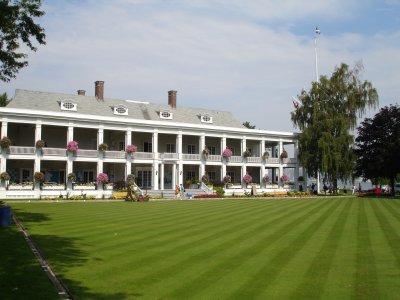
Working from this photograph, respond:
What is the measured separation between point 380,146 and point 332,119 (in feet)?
20.0

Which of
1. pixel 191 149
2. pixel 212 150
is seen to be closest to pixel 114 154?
pixel 191 149

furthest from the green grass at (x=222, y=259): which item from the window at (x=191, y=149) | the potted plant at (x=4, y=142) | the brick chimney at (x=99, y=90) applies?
the window at (x=191, y=149)

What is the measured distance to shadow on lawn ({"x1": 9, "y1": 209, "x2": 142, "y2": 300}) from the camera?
7.22m

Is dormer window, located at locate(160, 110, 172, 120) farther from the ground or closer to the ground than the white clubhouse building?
farther from the ground

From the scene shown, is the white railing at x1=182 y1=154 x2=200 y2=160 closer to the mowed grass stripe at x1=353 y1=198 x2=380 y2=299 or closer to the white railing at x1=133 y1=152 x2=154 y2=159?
the white railing at x1=133 y1=152 x2=154 y2=159

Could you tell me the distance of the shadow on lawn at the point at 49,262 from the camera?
7223 millimetres

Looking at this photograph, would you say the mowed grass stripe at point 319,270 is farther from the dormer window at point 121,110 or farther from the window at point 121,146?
the dormer window at point 121,110

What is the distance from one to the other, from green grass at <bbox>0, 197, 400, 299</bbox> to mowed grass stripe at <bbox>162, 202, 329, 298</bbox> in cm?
2

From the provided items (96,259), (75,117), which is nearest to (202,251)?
(96,259)

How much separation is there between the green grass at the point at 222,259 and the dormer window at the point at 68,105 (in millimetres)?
28549

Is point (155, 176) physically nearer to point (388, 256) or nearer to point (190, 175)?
point (190, 175)

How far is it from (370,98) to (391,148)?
6820mm

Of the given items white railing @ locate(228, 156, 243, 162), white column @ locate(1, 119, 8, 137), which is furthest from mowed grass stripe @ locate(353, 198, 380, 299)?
white railing @ locate(228, 156, 243, 162)

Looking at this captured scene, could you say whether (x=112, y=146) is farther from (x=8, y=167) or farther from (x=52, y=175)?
(x=8, y=167)
